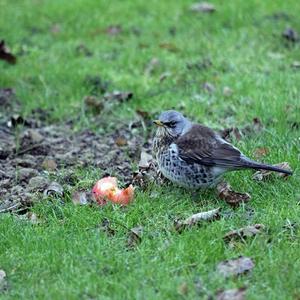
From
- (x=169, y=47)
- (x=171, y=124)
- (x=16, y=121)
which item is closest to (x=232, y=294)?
(x=171, y=124)

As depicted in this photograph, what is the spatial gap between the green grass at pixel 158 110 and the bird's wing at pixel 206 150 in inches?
11.7

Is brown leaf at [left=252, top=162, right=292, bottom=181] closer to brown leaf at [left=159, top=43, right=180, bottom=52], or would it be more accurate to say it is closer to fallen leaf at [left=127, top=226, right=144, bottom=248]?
fallen leaf at [left=127, top=226, right=144, bottom=248]

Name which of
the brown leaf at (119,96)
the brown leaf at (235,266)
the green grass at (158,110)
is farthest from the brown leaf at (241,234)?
the brown leaf at (119,96)

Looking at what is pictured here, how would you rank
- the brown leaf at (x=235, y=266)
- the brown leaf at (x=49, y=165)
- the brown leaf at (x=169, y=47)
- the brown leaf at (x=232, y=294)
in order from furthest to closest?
the brown leaf at (x=169, y=47) → the brown leaf at (x=49, y=165) → the brown leaf at (x=235, y=266) → the brown leaf at (x=232, y=294)

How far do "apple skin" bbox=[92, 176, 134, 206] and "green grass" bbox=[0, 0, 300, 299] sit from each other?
12 centimetres

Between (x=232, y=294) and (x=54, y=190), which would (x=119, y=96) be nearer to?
(x=54, y=190)

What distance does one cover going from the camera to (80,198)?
22.2ft

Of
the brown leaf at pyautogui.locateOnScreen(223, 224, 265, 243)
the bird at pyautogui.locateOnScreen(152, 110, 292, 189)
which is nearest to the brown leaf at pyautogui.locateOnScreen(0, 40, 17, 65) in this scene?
the bird at pyautogui.locateOnScreen(152, 110, 292, 189)

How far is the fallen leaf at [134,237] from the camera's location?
589cm

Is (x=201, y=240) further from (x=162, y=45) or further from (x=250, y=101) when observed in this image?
(x=162, y=45)

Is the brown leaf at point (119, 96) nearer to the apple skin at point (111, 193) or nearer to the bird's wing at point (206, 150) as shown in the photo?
the bird's wing at point (206, 150)

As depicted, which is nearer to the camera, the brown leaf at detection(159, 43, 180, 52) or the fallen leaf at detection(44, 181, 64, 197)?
the fallen leaf at detection(44, 181, 64, 197)

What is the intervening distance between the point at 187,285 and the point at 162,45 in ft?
20.3

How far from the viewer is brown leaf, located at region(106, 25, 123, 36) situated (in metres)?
11.7
